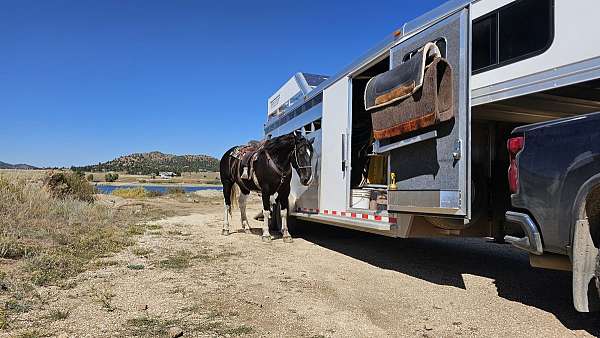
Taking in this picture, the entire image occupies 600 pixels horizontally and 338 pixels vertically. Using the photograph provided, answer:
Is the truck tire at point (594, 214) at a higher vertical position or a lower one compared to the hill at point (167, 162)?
lower

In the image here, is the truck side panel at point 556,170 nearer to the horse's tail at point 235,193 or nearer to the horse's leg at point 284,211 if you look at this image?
the horse's leg at point 284,211

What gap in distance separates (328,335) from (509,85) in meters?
2.87

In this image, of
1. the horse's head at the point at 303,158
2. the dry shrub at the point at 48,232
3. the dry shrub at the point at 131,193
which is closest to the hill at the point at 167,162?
the dry shrub at the point at 131,193

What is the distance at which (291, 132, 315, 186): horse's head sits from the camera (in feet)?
29.0

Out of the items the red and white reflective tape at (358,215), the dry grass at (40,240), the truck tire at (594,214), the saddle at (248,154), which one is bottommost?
the dry grass at (40,240)

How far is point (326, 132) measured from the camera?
8.20 m

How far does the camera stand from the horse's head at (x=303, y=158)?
29.0 ft

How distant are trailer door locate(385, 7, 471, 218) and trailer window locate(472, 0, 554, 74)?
0.31m

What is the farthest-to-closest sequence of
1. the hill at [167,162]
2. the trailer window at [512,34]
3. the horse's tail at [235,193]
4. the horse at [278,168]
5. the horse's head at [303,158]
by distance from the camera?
the hill at [167,162], the horse's tail at [235,193], the horse at [278,168], the horse's head at [303,158], the trailer window at [512,34]

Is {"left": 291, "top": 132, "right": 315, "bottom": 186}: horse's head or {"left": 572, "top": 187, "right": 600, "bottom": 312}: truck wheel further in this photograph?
{"left": 291, "top": 132, "right": 315, "bottom": 186}: horse's head

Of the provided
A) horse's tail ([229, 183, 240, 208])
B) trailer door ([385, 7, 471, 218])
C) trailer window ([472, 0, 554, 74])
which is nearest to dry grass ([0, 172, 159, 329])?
horse's tail ([229, 183, 240, 208])

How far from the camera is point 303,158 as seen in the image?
29.4 ft

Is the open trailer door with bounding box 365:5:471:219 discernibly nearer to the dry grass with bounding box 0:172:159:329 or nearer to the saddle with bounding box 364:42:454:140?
the saddle with bounding box 364:42:454:140

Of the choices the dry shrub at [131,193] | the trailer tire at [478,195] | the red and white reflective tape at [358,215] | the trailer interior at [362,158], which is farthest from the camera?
the dry shrub at [131,193]
